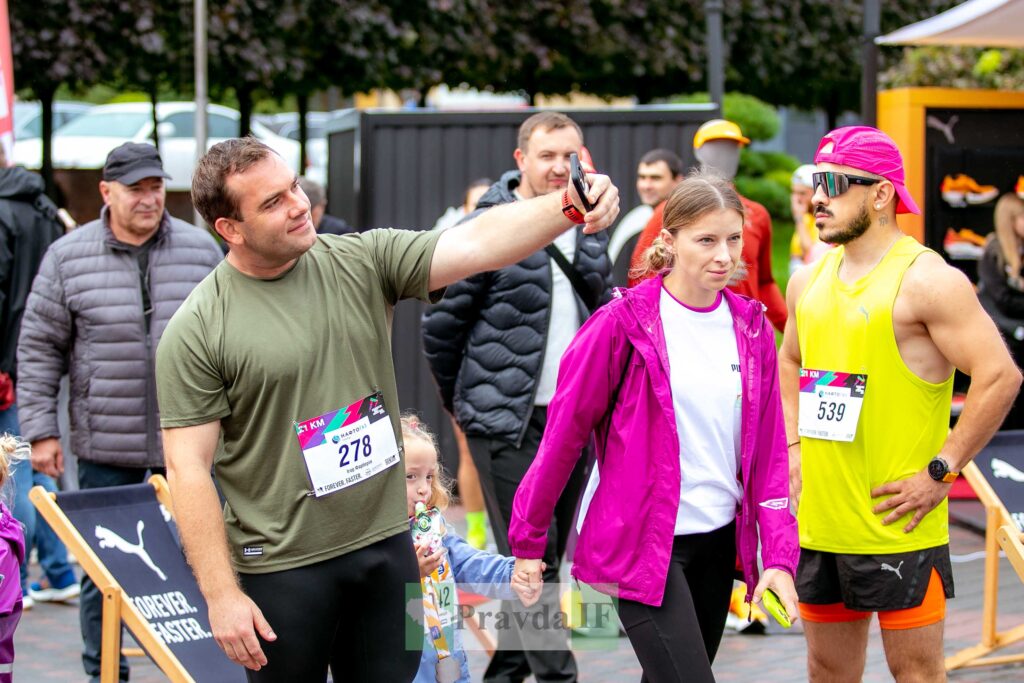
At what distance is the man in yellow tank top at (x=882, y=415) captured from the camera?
406cm

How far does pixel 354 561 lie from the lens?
10.9 ft

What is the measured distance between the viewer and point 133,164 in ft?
18.5

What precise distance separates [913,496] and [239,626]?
77.5 inches

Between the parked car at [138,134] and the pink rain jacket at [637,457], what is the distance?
14754mm

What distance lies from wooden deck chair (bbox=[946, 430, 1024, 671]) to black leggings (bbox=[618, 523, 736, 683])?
1966mm

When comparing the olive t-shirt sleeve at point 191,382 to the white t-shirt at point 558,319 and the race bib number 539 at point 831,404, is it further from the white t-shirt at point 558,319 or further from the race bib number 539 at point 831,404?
the white t-shirt at point 558,319

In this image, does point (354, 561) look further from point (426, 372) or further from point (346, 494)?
point (426, 372)

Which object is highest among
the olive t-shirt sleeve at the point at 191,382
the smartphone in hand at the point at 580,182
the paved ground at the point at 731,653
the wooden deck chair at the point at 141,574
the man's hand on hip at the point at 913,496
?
the smartphone in hand at the point at 580,182

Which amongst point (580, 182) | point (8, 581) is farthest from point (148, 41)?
point (580, 182)

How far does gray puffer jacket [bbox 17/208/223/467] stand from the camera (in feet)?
18.3

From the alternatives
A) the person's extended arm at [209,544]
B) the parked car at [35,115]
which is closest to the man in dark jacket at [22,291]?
the person's extended arm at [209,544]

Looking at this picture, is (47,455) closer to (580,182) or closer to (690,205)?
(690,205)

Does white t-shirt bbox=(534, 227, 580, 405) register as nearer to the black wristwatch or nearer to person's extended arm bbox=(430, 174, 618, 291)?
the black wristwatch

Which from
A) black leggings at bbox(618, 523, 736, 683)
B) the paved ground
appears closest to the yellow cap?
the paved ground
